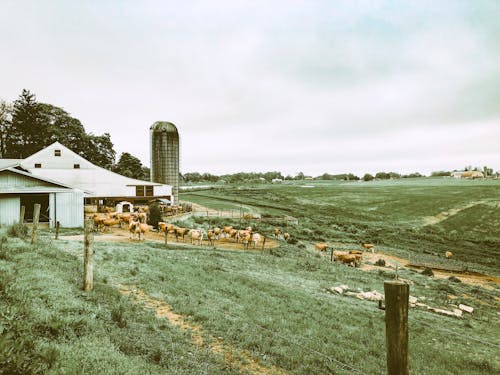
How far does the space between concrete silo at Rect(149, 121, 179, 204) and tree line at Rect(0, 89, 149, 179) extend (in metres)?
22.5

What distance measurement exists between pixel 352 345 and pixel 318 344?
3.53 ft

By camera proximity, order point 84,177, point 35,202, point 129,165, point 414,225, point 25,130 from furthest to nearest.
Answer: point 129,165 < point 25,130 < point 414,225 < point 84,177 < point 35,202

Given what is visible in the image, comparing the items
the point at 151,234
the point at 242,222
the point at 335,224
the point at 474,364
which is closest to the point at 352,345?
the point at 474,364

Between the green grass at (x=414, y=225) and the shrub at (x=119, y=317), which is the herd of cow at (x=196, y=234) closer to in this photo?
the green grass at (x=414, y=225)

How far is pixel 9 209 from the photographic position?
25.6 meters

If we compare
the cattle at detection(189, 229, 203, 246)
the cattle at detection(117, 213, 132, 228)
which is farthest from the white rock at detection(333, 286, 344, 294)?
the cattle at detection(117, 213, 132, 228)

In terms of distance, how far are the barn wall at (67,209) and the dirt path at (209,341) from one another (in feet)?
67.0

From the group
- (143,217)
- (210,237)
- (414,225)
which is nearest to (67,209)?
(143,217)

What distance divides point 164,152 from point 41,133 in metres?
27.3

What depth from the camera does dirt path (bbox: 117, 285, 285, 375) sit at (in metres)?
7.57

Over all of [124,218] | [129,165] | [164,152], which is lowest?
[124,218]

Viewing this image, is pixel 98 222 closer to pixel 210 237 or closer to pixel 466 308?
pixel 210 237

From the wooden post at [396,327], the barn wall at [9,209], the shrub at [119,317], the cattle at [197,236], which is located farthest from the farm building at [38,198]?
the wooden post at [396,327]

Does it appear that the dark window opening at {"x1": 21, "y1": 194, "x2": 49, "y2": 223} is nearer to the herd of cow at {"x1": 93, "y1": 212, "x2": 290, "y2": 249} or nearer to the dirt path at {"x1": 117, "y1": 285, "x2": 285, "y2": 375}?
the herd of cow at {"x1": 93, "y1": 212, "x2": 290, "y2": 249}
